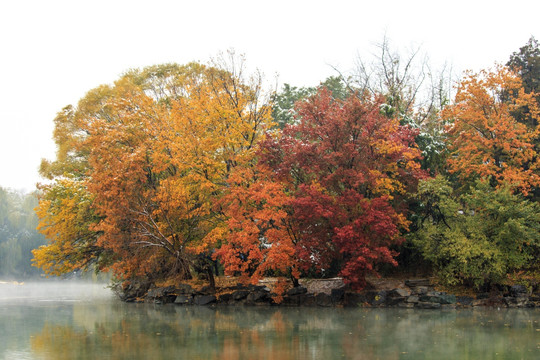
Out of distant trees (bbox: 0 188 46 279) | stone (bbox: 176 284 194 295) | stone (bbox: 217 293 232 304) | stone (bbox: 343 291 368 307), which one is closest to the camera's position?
stone (bbox: 343 291 368 307)

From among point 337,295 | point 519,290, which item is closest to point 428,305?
point 519,290

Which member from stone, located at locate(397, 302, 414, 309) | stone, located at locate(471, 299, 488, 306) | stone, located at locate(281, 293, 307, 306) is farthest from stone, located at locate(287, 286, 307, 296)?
stone, located at locate(471, 299, 488, 306)

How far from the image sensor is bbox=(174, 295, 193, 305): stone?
24828 millimetres

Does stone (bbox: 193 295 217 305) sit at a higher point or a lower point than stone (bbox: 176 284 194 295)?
lower

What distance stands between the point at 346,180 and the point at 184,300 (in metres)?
10.1

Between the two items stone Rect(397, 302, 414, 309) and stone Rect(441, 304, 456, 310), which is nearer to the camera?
stone Rect(441, 304, 456, 310)

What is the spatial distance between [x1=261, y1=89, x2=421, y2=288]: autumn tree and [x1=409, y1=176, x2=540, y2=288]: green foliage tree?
1.42 metres

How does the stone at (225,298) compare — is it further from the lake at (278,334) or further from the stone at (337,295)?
the stone at (337,295)

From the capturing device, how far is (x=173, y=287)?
25797 mm

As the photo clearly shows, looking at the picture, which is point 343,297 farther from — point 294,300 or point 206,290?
point 206,290

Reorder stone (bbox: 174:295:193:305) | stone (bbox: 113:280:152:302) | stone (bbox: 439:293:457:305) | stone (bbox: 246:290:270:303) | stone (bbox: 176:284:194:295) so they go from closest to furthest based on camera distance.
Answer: stone (bbox: 439:293:457:305)
stone (bbox: 246:290:270:303)
stone (bbox: 174:295:193:305)
stone (bbox: 176:284:194:295)
stone (bbox: 113:280:152:302)

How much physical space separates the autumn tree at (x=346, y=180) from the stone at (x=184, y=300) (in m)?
6.18

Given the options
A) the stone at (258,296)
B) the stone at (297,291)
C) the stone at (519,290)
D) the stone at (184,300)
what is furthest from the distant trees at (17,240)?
the stone at (519,290)

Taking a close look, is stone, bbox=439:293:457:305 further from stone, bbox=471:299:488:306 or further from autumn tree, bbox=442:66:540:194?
autumn tree, bbox=442:66:540:194
